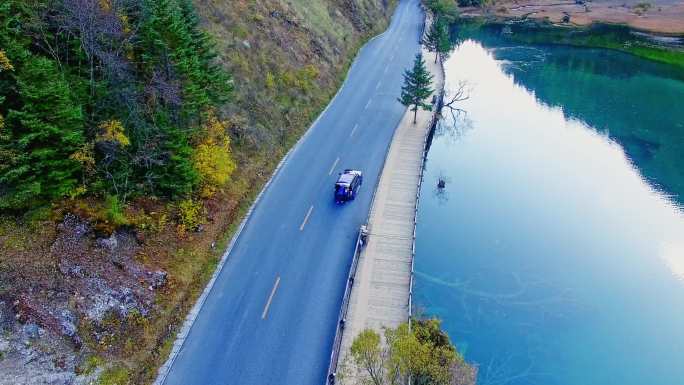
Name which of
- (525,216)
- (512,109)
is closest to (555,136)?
(512,109)

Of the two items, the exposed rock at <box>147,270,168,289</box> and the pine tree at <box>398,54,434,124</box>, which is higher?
the pine tree at <box>398,54,434,124</box>

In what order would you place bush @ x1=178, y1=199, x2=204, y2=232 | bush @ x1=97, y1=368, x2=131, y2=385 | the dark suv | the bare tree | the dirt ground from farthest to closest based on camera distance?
the dirt ground, the bare tree, the dark suv, bush @ x1=178, y1=199, x2=204, y2=232, bush @ x1=97, y1=368, x2=131, y2=385

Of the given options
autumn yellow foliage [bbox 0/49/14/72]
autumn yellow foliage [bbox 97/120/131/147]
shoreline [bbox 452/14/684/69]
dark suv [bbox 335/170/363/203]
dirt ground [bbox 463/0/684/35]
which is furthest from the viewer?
dirt ground [bbox 463/0/684/35]

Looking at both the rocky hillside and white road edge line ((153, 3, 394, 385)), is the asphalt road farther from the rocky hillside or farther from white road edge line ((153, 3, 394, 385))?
the rocky hillside

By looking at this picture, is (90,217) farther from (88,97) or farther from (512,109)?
(512,109)

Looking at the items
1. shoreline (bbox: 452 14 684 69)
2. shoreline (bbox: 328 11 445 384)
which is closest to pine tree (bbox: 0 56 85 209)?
shoreline (bbox: 328 11 445 384)

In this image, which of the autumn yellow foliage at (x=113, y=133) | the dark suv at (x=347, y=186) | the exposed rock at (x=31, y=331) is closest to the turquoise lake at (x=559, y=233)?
the dark suv at (x=347, y=186)

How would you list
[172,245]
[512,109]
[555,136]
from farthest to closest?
[512,109], [555,136], [172,245]
